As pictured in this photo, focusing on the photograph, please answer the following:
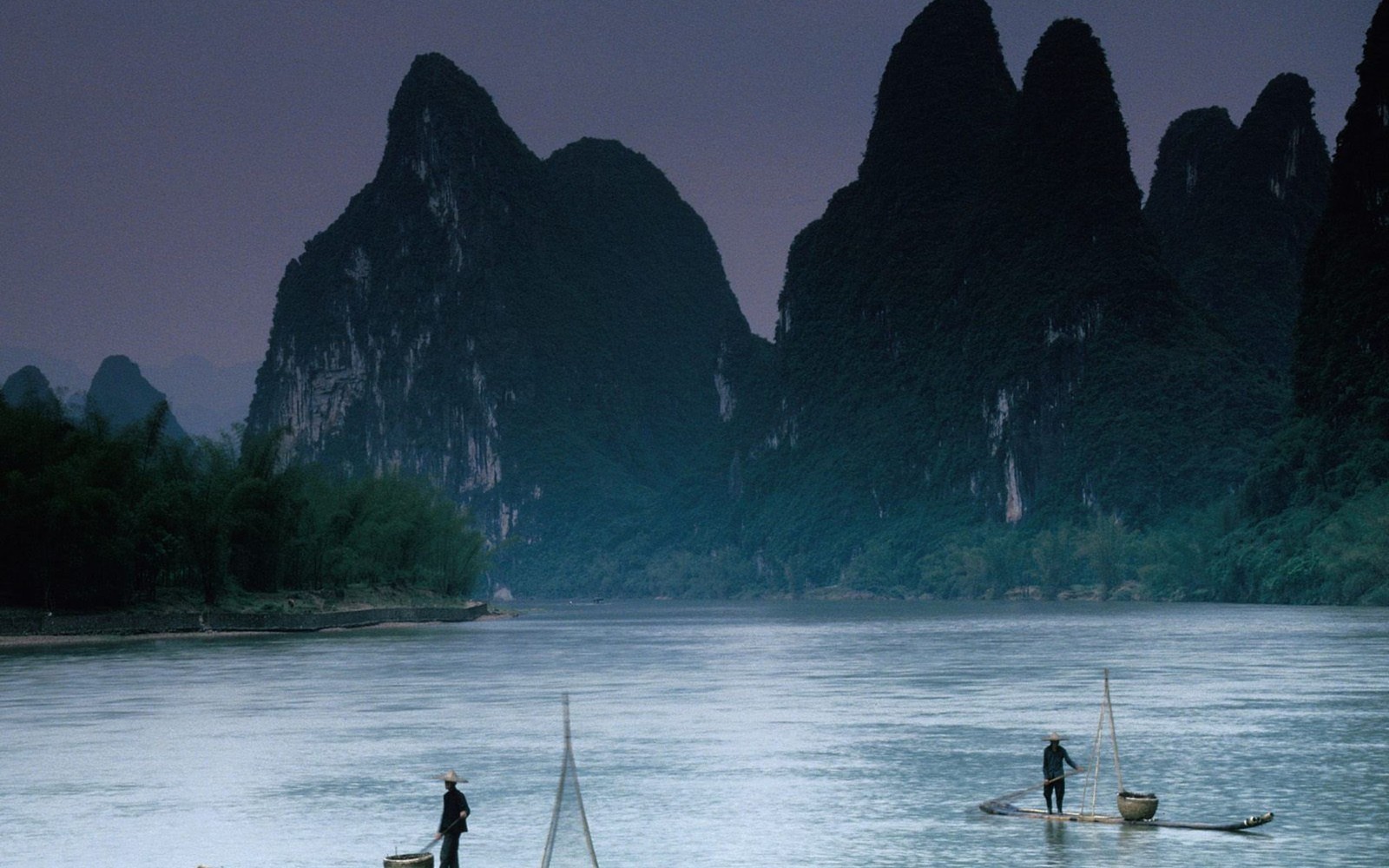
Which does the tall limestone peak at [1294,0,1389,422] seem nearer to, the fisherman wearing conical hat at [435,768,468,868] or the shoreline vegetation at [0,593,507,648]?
the shoreline vegetation at [0,593,507,648]

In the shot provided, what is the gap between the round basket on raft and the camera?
1909cm

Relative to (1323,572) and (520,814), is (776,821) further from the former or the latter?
(1323,572)

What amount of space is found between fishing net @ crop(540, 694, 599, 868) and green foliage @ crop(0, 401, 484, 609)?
46306 mm

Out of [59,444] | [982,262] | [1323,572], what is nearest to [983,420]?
[982,262]

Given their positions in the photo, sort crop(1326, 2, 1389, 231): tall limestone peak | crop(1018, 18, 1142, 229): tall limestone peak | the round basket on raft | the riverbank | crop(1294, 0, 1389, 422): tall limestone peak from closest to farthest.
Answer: the round basket on raft
the riverbank
crop(1294, 0, 1389, 422): tall limestone peak
crop(1326, 2, 1389, 231): tall limestone peak
crop(1018, 18, 1142, 229): tall limestone peak

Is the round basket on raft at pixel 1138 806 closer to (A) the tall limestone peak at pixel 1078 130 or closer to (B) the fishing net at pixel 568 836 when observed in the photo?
(B) the fishing net at pixel 568 836

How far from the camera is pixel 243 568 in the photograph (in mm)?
80688

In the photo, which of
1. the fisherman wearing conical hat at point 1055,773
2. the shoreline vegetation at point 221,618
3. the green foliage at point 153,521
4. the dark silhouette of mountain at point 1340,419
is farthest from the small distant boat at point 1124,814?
the dark silhouette of mountain at point 1340,419

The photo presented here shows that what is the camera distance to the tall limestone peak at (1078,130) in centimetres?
18150

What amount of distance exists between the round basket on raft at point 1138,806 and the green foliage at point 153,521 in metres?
49.8

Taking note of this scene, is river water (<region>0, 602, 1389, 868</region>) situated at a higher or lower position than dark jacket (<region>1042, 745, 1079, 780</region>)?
lower

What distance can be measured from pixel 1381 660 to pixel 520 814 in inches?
1240

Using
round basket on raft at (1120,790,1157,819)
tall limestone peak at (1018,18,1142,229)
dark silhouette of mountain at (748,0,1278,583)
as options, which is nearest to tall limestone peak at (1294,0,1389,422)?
dark silhouette of mountain at (748,0,1278,583)

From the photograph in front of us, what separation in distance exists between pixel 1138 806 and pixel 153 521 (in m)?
55.9
